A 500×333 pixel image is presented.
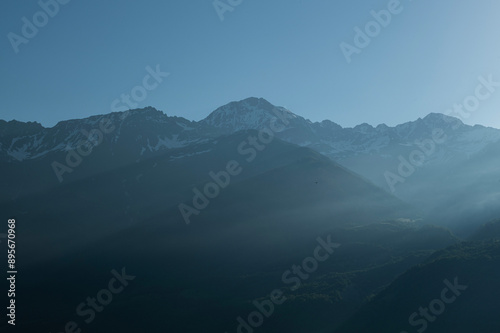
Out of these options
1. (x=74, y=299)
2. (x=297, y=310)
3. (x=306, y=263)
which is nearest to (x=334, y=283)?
(x=297, y=310)

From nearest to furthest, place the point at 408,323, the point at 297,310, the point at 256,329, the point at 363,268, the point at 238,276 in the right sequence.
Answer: the point at 408,323 < the point at 256,329 < the point at 297,310 < the point at 363,268 < the point at 238,276

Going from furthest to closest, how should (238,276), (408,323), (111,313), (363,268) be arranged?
(238,276) < (363,268) < (111,313) < (408,323)

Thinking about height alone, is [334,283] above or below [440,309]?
above

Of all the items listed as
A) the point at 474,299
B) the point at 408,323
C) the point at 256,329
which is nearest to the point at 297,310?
the point at 256,329

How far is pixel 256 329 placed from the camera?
129000 mm

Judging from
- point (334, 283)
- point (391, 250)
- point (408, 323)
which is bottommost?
point (408, 323)

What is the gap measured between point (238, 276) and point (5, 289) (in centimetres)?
11304

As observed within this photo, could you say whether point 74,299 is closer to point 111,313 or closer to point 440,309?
point 111,313

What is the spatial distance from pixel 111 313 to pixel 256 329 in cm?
6739

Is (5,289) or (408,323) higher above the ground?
(5,289)

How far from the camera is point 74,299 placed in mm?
186375

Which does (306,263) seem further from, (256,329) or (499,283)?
(499,283)

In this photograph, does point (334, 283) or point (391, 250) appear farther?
point (391, 250)

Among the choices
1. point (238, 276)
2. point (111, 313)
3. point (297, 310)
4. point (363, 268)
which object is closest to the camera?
point (297, 310)
